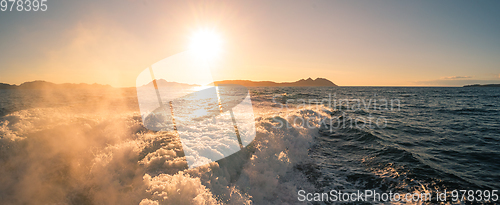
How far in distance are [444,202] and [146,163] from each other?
25.7 feet

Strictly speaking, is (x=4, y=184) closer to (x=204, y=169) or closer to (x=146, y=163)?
(x=146, y=163)

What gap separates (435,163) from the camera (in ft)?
21.4

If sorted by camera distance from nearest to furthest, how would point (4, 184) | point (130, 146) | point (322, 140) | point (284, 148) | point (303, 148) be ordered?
point (4, 184) < point (130, 146) < point (284, 148) < point (303, 148) < point (322, 140)

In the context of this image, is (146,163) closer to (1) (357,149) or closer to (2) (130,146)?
(2) (130,146)

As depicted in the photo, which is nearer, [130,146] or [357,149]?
[130,146]

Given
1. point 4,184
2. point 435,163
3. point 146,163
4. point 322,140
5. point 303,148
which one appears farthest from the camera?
point 322,140

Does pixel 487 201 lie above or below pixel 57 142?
below

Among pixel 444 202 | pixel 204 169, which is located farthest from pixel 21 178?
pixel 444 202

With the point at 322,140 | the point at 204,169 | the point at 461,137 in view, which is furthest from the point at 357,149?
the point at 204,169

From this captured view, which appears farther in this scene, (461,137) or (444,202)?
(461,137)

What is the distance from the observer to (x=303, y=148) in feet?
28.3

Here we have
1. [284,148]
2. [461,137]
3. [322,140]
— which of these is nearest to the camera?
[284,148]

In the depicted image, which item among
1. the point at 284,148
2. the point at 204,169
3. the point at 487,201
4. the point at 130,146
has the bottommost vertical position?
the point at 487,201

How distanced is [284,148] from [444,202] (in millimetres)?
4830
